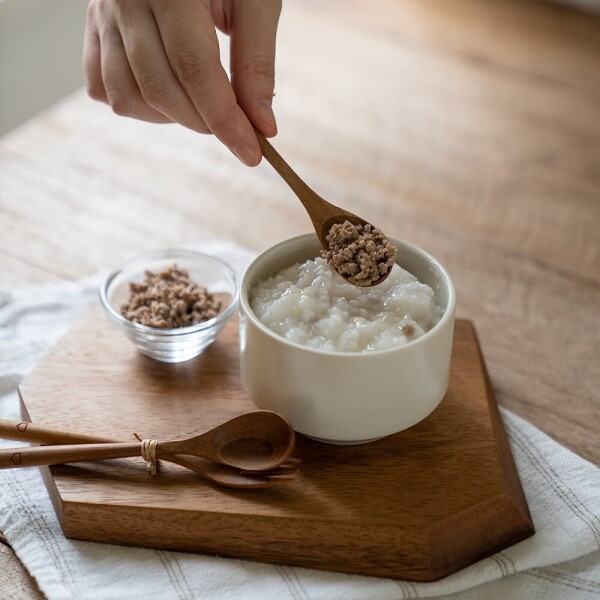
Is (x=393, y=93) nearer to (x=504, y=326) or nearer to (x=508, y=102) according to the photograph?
(x=508, y=102)

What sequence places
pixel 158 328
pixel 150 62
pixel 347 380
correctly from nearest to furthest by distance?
pixel 347 380, pixel 150 62, pixel 158 328

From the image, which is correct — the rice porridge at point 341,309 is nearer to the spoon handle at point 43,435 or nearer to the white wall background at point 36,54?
the spoon handle at point 43,435

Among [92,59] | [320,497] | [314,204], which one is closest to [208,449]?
[320,497]

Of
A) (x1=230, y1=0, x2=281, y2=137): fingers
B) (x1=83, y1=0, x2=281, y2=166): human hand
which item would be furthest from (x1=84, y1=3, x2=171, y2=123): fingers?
(x1=230, y1=0, x2=281, y2=137): fingers

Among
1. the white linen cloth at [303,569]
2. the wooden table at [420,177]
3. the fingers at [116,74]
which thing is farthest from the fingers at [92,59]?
the white linen cloth at [303,569]

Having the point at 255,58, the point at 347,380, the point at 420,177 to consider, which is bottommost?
the point at 420,177

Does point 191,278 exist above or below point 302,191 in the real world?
below

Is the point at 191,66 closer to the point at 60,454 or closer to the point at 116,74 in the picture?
the point at 116,74
